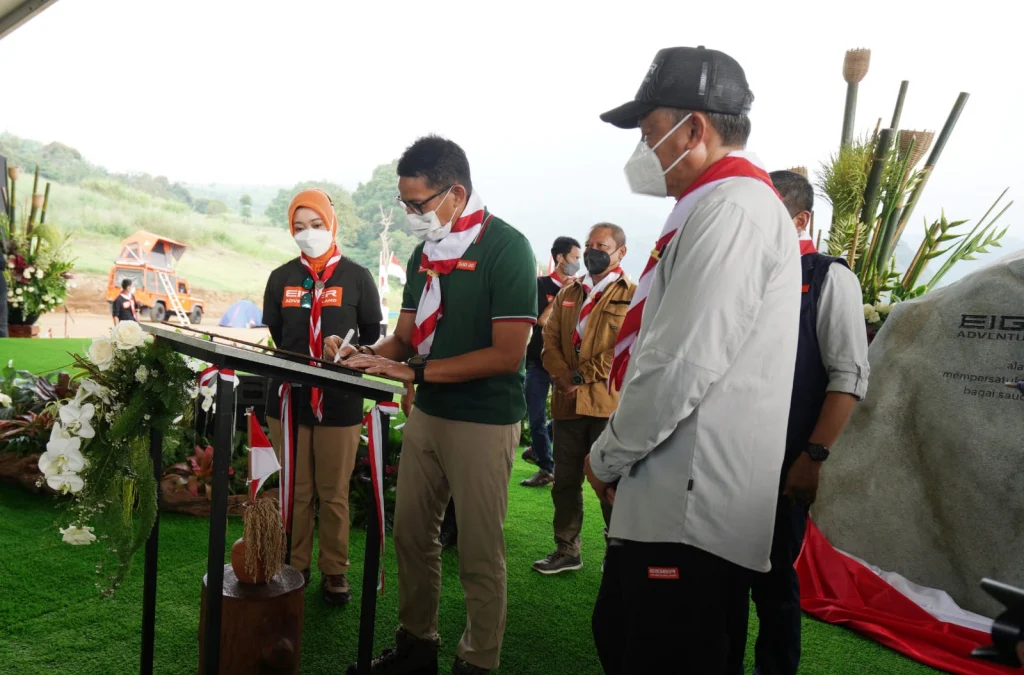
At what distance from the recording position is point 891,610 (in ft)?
10.2

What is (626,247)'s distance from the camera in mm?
3801

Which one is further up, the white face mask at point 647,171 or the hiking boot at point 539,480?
the white face mask at point 647,171

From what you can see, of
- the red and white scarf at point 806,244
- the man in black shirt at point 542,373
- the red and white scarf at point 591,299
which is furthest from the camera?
the man in black shirt at point 542,373

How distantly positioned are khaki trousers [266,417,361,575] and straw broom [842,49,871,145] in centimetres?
343

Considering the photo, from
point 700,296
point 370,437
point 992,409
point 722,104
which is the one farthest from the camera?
point 992,409

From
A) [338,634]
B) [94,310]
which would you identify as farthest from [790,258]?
[94,310]

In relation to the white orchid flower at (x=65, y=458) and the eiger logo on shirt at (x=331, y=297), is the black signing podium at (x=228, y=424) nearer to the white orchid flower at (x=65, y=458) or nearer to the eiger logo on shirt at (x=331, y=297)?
the white orchid flower at (x=65, y=458)

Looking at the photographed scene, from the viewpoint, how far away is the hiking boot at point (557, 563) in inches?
137

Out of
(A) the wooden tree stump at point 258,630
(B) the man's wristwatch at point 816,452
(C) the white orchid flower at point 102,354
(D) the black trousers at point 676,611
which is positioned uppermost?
(C) the white orchid flower at point 102,354

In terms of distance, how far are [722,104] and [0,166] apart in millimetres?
10538

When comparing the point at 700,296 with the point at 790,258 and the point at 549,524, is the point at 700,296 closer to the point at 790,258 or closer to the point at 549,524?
the point at 790,258

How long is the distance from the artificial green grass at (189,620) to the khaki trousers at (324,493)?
0.20 metres

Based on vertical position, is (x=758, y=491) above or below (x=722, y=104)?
below

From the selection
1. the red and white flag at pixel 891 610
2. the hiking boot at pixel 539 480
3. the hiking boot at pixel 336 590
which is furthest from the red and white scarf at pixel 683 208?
the hiking boot at pixel 539 480
